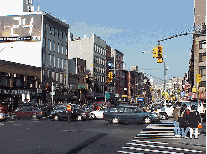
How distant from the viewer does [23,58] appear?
64438mm

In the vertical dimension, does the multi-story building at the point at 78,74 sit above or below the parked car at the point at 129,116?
above

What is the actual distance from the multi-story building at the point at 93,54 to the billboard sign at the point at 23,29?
96.9 ft

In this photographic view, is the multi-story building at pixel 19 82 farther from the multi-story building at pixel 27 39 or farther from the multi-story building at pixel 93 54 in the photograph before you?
the multi-story building at pixel 93 54

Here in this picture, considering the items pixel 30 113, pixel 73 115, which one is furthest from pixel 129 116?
pixel 30 113

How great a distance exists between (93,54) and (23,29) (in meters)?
31.1

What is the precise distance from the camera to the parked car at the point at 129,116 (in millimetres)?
28266

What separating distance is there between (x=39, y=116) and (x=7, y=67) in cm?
1926

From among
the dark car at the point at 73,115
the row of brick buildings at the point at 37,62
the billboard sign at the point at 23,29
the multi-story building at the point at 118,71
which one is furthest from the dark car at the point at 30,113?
the multi-story building at the point at 118,71

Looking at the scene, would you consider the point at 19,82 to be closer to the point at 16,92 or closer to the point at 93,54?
the point at 16,92

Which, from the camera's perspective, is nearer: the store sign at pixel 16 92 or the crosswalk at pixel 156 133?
the crosswalk at pixel 156 133

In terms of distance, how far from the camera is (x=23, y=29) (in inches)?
2517

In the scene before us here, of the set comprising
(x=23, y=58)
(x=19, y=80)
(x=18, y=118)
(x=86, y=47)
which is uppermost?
(x=86, y=47)

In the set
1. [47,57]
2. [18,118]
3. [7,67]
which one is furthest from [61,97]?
[18,118]

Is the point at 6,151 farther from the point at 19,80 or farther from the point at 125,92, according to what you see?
the point at 125,92
